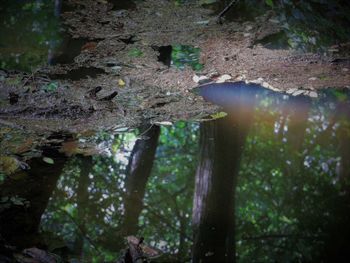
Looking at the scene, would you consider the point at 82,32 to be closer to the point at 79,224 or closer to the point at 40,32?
the point at 40,32

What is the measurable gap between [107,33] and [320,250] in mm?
3424

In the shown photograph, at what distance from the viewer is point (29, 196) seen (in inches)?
90.0

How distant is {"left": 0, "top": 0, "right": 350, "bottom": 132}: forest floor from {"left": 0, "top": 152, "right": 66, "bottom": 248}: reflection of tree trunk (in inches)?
11.0

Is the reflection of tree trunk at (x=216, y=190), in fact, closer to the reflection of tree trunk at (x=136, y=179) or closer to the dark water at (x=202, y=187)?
the dark water at (x=202, y=187)

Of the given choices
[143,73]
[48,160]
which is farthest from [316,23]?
[48,160]

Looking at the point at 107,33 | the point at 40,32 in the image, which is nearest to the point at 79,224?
the point at 107,33

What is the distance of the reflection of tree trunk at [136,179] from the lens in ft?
12.0

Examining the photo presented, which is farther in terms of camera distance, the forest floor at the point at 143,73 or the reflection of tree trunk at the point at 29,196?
the forest floor at the point at 143,73

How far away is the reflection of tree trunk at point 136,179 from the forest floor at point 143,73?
2.38ft

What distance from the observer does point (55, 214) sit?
340 centimetres

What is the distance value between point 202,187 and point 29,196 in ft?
5.01

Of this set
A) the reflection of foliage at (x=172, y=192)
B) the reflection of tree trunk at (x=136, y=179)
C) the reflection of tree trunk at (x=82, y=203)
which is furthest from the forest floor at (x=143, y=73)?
the reflection of foliage at (x=172, y=192)

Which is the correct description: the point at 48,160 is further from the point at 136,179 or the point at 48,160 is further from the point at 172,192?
the point at 172,192

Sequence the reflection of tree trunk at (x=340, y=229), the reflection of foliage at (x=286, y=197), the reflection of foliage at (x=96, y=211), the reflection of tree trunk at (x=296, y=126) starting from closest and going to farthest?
the reflection of foliage at (x=96, y=211) < the reflection of tree trunk at (x=340, y=229) < the reflection of foliage at (x=286, y=197) < the reflection of tree trunk at (x=296, y=126)
